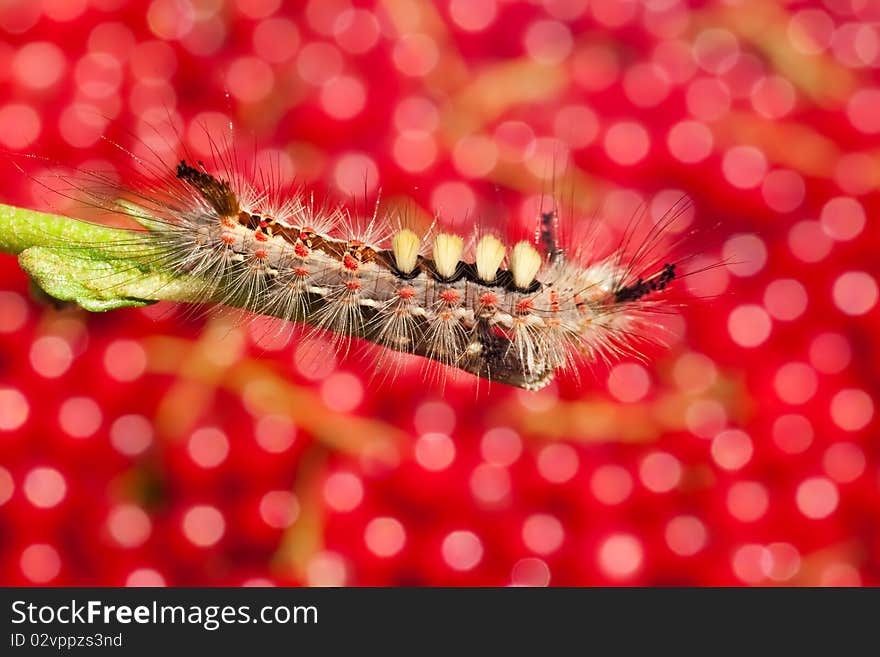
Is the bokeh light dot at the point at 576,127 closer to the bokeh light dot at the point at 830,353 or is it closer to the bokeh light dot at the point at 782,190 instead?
the bokeh light dot at the point at 782,190

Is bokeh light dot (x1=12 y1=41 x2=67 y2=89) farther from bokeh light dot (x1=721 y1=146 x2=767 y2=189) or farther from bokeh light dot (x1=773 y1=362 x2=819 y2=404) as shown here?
bokeh light dot (x1=773 y1=362 x2=819 y2=404)

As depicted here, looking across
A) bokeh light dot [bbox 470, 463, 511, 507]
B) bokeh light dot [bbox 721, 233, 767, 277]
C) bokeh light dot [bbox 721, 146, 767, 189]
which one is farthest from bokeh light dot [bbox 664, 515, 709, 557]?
bokeh light dot [bbox 721, 146, 767, 189]

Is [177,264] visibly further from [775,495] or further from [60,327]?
[775,495]

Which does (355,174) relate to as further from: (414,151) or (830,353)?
(830,353)

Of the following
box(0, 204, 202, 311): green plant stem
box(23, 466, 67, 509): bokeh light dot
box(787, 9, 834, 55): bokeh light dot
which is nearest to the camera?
box(0, 204, 202, 311): green plant stem

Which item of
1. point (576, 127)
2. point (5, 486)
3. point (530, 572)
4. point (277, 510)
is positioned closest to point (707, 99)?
point (576, 127)

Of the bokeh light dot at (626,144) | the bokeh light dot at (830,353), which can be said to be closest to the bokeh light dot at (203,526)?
the bokeh light dot at (626,144)
